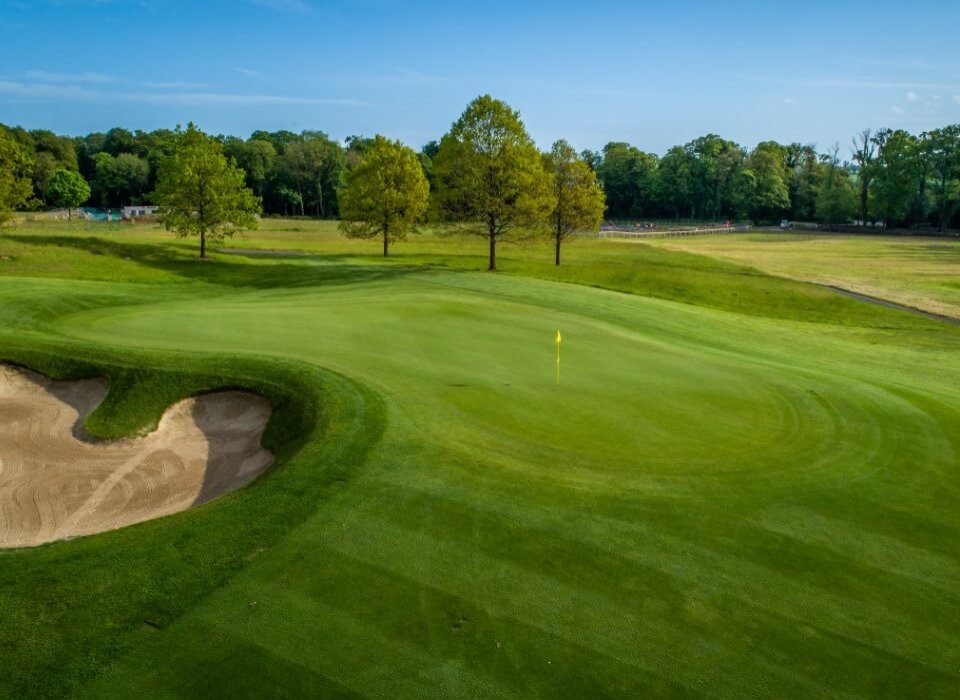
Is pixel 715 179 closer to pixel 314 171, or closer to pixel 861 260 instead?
pixel 861 260

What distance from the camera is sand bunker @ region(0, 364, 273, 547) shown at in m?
13.6

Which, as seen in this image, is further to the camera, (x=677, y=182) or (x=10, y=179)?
(x=677, y=182)

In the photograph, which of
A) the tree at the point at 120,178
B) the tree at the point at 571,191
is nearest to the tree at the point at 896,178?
the tree at the point at 571,191

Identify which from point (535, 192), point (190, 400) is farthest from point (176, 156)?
point (190, 400)

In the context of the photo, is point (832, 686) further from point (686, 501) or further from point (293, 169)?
point (293, 169)

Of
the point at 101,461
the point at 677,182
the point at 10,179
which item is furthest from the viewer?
the point at 677,182

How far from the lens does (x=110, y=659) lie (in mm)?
7512

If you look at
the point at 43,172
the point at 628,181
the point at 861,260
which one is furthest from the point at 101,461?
the point at 628,181

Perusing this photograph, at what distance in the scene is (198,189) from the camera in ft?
176

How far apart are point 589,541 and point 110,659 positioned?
20.3 ft

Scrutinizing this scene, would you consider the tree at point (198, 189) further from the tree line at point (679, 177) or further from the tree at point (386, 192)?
the tree line at point (679, 177)

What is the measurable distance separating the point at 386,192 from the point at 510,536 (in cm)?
5713

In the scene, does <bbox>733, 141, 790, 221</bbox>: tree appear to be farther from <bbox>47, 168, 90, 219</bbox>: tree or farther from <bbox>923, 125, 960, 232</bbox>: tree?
<bbox>47, 168, 90, 219</bbox>: tree

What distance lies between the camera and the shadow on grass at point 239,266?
45.6 metres
